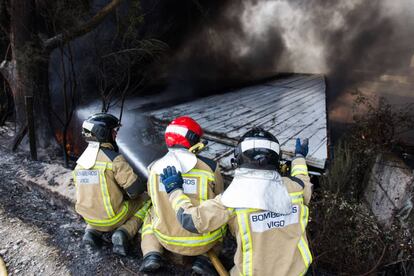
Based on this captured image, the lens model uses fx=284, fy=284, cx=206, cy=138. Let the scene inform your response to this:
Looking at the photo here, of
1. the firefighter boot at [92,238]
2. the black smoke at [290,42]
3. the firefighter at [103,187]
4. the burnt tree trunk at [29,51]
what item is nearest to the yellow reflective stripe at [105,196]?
the firefighter at [103,187]

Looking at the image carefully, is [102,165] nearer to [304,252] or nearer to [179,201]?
[179,201]

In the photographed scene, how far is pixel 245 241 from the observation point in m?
1.76

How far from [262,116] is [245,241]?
414 centimetres

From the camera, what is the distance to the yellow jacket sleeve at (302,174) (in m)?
1.96

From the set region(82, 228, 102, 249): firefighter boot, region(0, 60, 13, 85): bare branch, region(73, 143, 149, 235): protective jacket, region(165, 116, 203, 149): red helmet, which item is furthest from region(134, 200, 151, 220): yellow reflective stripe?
region(0, 60, 13, 85): bare branch

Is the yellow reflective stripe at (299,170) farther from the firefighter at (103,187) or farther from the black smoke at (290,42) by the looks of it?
the black smoke at (290,42)

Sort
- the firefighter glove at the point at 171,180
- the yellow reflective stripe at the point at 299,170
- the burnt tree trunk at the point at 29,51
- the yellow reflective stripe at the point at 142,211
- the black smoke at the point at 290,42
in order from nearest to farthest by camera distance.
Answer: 1. the firefighter glove at the point at 171,180
2. the yellow reflective stripe at the point at 299,170
3. the yellow reflective stripe at the point at 142,211
4. the burnt tree trunk at the point at 29,51
5. the black smoke at the point at 290,42

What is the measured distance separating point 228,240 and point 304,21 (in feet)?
40.5

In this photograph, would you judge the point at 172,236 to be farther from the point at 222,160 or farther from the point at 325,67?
the point at 325,67

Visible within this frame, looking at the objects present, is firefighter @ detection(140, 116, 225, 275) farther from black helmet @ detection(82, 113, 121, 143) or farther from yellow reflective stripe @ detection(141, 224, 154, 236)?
black helmet @ detection(82, 113, 121, 143)

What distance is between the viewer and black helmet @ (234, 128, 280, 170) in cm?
176

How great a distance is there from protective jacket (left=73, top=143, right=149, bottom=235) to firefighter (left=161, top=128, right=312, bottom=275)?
2.92ft

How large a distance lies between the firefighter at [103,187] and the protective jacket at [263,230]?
93 centimetres

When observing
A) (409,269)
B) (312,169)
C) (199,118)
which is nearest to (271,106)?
(199,118)
